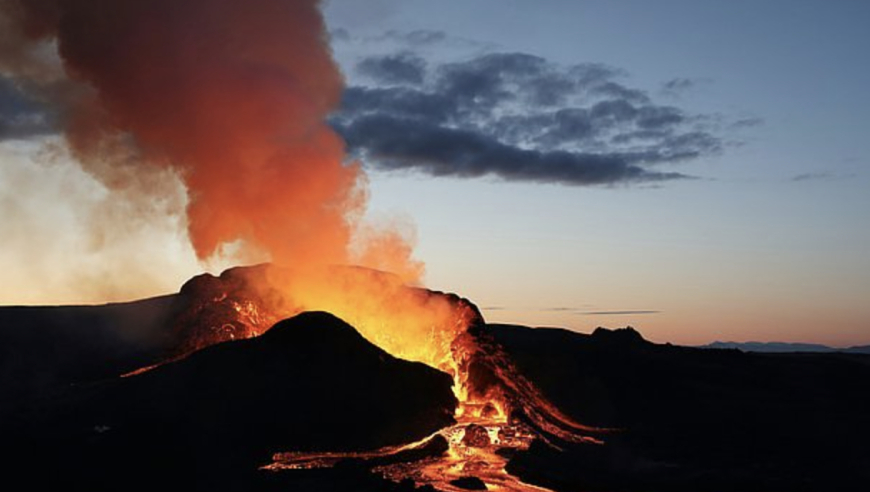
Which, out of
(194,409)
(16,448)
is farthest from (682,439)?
(16,448)

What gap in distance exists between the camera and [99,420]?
42.7 m

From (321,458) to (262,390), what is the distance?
5.94 m

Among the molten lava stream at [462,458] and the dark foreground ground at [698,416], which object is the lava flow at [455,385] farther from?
the dark foreground ground at [698,416]

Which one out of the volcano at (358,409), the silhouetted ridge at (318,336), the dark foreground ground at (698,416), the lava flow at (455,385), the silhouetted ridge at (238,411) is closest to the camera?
the silhouetted ridge at (238,411)

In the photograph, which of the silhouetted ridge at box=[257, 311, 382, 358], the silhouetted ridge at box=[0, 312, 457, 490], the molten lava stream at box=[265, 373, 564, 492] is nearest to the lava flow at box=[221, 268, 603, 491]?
the molten lava stream at box=[265, 373, 564, 492]

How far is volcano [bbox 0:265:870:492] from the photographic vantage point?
129 ft

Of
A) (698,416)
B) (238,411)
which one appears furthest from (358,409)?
(698,416)

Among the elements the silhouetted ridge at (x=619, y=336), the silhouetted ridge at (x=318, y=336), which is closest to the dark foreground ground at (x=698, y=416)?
the silhouetted ridge at (x=619, y=336)

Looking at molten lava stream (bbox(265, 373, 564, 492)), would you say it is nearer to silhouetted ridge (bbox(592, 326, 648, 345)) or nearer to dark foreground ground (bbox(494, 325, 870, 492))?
dark foreground ground (bbox(494, 325, 870, 492))

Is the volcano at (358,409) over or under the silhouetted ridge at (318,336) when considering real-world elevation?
under

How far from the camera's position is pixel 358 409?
4556cm

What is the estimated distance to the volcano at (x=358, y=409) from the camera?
39375 millimetres

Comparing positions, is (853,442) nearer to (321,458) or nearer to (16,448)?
(321,458)

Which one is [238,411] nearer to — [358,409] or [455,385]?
[358,409]
